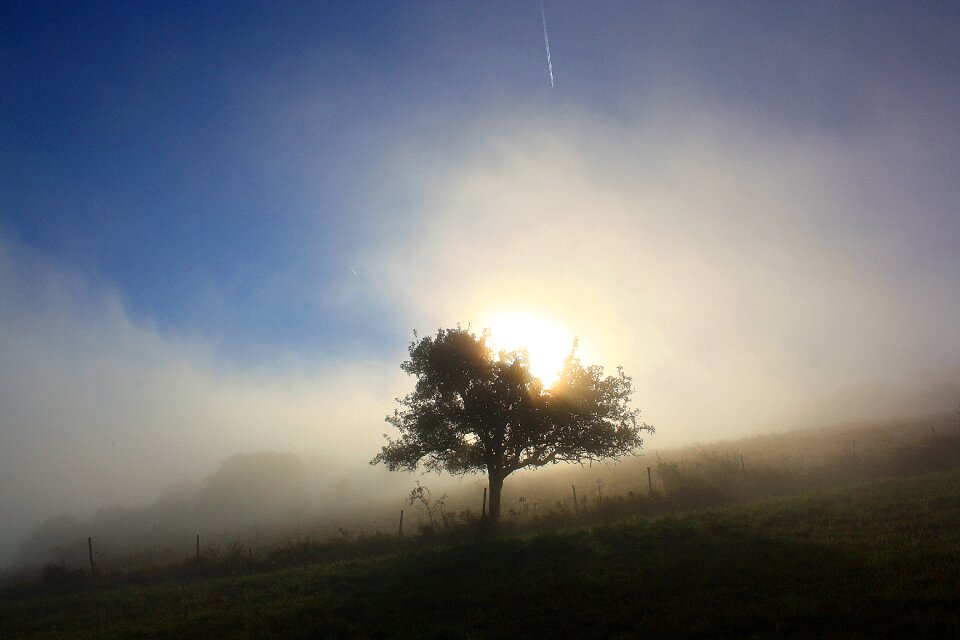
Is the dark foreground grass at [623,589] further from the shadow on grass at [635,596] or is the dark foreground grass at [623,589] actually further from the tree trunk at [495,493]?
the tree trunk at [495,493]

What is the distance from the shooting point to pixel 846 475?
31.9 metres

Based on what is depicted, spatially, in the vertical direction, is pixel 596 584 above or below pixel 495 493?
below

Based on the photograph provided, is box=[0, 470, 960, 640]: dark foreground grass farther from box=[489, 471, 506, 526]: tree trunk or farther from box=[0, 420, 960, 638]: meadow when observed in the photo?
box=[489, 471, 506, 526]: tree trunk

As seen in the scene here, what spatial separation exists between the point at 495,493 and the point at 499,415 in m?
4.30

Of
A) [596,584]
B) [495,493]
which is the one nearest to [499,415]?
[495,493]

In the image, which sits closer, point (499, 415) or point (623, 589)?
point (623, 589)

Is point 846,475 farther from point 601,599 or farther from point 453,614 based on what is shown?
point 453,614

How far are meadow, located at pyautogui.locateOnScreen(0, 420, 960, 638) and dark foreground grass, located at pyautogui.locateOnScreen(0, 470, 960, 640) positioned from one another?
52mm

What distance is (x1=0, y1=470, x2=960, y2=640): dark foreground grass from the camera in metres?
9.47

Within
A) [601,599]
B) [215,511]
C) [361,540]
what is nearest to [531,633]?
[601,599]

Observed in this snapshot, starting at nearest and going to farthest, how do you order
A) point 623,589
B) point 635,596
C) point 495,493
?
point 635,596, point 623,589, point 495,493

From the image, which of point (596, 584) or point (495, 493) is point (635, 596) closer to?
point (596, 584)

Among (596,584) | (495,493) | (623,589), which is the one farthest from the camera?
(495,493)

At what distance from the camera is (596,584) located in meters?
12.7
